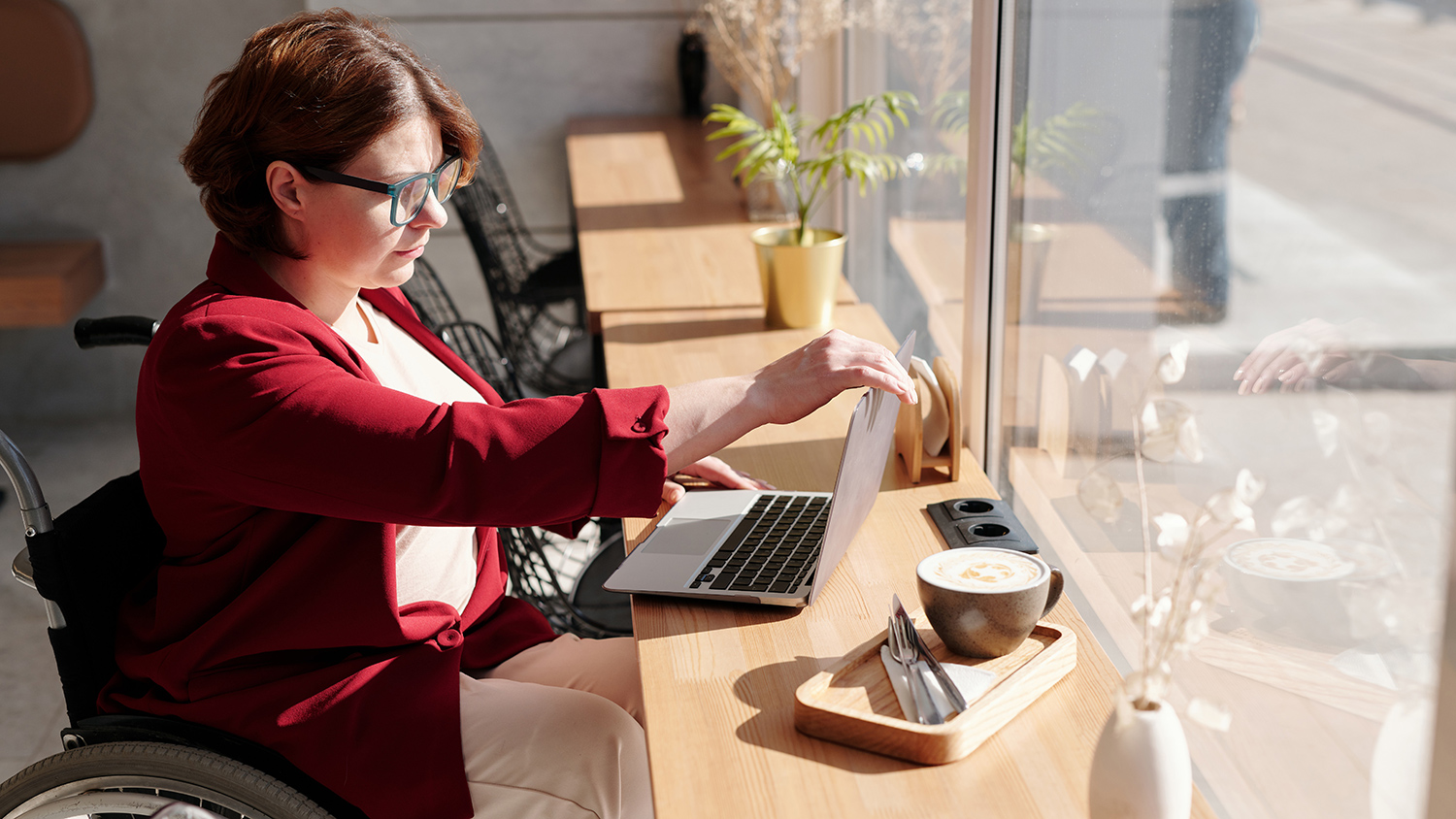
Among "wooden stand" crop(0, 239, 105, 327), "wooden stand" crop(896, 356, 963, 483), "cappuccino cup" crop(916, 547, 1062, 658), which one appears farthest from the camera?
"wooden stand" crop(0, 239, 105, 327)

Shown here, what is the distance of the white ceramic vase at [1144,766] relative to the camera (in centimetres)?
80

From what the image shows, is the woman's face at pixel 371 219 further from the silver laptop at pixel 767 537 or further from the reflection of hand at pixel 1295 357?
the reflection of hand at pixel 1295 357

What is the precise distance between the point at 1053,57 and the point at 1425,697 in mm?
939

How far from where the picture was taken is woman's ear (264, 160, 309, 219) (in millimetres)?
1236

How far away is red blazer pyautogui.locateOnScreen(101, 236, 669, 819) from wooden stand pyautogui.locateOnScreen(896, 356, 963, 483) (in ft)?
1.63

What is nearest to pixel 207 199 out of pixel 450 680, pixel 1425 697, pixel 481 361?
pixel 450 680

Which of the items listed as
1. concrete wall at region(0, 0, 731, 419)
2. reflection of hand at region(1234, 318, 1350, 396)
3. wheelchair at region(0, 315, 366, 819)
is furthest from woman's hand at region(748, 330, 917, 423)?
concrete wall at region(0, 0, 731, 419)

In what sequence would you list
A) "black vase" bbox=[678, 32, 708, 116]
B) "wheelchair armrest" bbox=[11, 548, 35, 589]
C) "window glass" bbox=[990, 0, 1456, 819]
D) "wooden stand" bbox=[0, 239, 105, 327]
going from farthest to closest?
"black vase" bbox=[678, 32, 708, 116]
"wooden stand" bbox=[0, 239, 105, 327]
"wheelchair armrest" bbox=[11, 548, 35, 589]
"window glass" bbox=[990, 0, 1456, 819]

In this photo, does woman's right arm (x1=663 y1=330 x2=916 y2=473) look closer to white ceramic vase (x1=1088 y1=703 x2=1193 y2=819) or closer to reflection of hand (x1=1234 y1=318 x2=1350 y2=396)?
reflection of hand (x1=1234 y1=318 x2=1350 y2=396)

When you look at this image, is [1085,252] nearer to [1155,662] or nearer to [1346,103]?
[1346,103]

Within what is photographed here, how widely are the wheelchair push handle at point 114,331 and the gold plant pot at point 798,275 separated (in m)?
1.06

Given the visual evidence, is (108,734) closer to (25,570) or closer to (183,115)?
(25,570)

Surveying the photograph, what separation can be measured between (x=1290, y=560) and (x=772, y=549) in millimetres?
588

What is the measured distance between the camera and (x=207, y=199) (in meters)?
1.29
